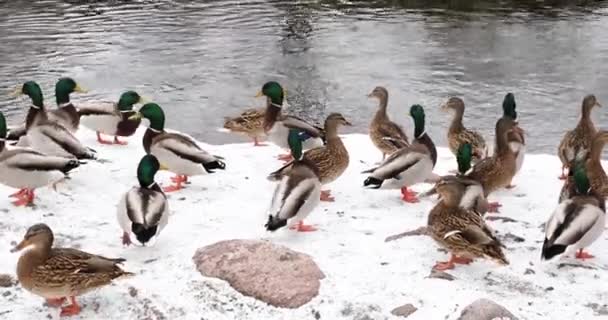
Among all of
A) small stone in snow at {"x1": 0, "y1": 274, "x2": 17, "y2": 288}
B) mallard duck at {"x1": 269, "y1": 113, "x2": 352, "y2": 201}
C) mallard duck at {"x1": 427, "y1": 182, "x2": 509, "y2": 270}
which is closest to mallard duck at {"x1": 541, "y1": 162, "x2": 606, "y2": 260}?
mallard duck at {"x1": 427, "y1": 182, "x2": 509, "y2": 270}

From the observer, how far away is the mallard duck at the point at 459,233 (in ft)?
17.7

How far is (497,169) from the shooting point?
22.7 ft

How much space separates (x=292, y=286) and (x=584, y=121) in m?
3.86

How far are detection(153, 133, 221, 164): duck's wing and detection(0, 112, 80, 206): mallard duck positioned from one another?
85cm

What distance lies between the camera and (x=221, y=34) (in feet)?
57.4

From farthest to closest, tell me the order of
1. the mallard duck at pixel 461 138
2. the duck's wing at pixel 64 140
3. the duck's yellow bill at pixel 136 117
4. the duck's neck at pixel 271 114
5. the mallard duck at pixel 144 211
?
the duck's neck at pixel 271 114, the duck's yellow bill at pixel 136 117, the mallard duck at pixel 461 138, the duck's wing at pixel 64 140, the mallard duck at pixel 144 211

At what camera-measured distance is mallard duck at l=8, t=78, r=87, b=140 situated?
8016 millimetres

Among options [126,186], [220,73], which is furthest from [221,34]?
[126,186]

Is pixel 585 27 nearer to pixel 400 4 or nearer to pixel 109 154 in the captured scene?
pixel 400 4

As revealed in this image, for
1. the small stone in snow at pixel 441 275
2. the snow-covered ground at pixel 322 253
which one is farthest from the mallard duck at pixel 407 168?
the small stone in snow at pixel 441 275

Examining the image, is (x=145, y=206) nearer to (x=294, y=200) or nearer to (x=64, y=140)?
(x=294, y=200)

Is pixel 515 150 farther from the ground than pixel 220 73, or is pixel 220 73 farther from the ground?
pixel 515 150

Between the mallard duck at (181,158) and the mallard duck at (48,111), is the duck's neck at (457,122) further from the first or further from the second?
the mallard duck at (48,111)

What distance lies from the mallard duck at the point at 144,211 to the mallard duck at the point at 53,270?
529 mm
